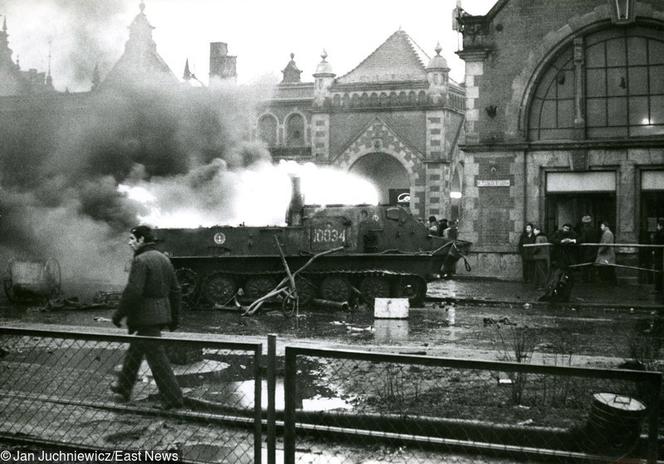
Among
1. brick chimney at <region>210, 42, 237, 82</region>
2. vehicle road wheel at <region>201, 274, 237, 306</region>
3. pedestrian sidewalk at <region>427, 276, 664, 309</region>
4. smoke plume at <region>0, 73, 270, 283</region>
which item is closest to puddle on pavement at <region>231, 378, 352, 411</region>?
vehicle road wheel at <region>201, 274, 237, 306</region>

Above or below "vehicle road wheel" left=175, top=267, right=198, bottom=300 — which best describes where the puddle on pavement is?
below

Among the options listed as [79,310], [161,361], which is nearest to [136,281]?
[161,361]

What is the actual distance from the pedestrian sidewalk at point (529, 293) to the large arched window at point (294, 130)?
20.0 m

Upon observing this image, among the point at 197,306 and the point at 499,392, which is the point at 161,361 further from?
the point at 197,306

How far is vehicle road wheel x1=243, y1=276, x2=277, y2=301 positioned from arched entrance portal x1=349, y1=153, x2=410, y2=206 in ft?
68.1

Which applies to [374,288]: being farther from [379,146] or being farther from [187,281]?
[379,146]

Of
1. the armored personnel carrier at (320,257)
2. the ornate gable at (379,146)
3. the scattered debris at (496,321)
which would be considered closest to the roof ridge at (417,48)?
the ornate gable at (379,146)

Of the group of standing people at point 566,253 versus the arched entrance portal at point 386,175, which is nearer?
the group of standing people at point 566,253

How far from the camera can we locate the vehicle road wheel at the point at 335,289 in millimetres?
16891

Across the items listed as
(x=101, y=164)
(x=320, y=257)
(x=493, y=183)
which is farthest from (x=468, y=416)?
(x=101, y=164)

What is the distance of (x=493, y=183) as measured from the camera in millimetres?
23297

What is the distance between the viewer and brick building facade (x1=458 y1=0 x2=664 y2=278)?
2202 cm

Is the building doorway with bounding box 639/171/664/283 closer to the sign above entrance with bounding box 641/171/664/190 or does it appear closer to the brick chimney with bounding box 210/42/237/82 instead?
the sign above entrance with bounding box 641/171/664/190

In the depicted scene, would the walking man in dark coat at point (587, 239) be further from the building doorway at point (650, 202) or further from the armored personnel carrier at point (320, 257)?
the armored personnel carrier at point (320, 257)
